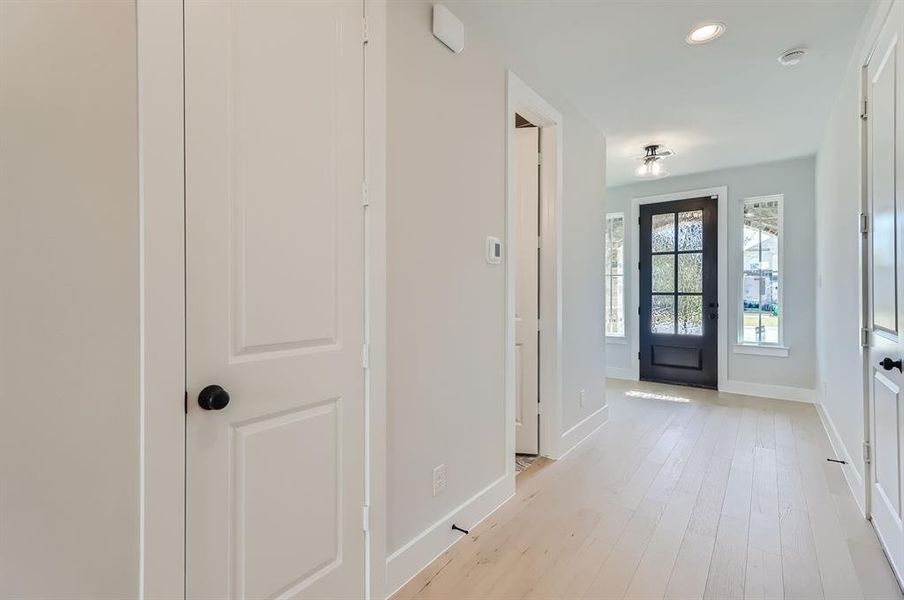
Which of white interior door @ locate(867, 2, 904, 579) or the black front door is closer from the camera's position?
white interior door @ locate(867, 2, 904, 579)

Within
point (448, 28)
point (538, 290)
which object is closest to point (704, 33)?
point (448, 28)

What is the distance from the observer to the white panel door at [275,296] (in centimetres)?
117

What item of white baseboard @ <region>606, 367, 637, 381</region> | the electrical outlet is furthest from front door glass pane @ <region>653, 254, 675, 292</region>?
the electrical outlet

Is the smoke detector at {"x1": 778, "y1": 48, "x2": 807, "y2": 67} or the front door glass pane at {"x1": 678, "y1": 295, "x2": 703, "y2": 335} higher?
the smoke detector at {"x1": 778, "y1": 48, "x2": 807, "y2": 67}

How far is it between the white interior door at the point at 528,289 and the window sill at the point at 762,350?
3.23m

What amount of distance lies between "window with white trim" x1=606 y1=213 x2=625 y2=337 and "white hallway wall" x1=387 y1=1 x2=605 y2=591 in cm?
357

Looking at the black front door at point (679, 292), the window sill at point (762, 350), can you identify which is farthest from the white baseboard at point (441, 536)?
the window sill at point (762, 350)

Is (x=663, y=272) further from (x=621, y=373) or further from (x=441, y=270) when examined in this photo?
(x=441, y=270)

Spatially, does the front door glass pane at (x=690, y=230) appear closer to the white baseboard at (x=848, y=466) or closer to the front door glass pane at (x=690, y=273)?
the front door glass pane at (x=690, y=273)

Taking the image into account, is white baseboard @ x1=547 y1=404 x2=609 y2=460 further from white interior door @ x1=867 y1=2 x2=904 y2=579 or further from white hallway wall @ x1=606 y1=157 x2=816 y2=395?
white hallway wall @ x1=606 y1=157 x2=816 y2=395

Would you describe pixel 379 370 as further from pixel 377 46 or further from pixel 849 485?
pixel 849 485

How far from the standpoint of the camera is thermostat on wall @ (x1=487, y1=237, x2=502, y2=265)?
2.35m

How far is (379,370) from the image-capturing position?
65.5 inches

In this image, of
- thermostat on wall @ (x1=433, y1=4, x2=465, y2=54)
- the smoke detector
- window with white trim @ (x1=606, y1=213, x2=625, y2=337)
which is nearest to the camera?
thermostat on wall @ (x1=433, y1=4, x2=465, y2=54)
